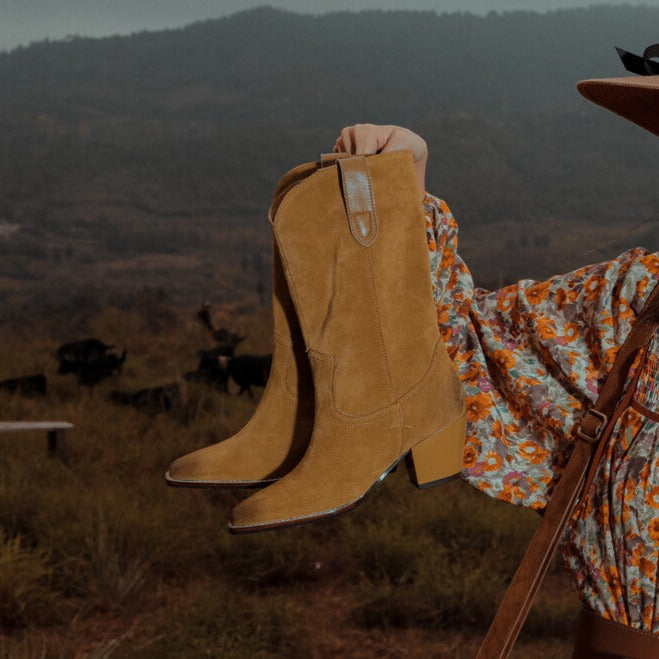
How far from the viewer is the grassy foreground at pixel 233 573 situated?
14.3 feet

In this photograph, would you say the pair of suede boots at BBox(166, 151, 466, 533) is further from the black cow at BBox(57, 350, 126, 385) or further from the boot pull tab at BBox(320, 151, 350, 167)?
the black cow at BBox(57, 350, 126, 385)

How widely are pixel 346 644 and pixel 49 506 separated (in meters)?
1.93

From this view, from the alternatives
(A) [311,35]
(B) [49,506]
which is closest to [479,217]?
(B) [49,506]

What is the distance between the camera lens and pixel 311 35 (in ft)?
365

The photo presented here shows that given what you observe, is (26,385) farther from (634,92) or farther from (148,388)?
(634,92)

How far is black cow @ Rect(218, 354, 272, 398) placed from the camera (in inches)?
334

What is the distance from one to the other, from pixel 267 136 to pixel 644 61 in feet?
224

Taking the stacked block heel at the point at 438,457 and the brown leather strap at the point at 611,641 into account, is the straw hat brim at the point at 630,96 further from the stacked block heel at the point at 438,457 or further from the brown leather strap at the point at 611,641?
the brown leather strap at the point at 611,641

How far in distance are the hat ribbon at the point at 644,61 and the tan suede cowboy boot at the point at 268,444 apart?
1.99ft

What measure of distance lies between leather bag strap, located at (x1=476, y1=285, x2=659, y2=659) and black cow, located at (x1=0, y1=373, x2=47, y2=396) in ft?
25.5

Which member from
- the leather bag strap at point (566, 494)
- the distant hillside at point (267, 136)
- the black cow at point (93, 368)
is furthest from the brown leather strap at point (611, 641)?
the distant hillside at point (267, 136)

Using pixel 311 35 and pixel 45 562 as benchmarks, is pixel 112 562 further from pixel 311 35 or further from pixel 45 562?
pixel 311 35

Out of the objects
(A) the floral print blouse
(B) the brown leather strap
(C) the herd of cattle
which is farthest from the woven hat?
(C) the herd of cattle

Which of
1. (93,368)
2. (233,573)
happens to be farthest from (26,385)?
(233,573)
